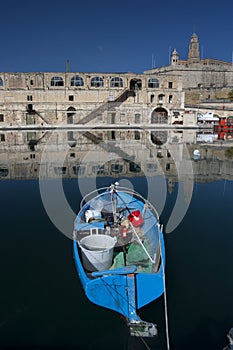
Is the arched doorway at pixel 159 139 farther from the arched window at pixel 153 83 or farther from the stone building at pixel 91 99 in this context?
the arched window at pixel 153 83

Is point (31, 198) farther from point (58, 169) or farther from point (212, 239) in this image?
point (212, 239)

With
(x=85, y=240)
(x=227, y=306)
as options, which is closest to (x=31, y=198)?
(x=85, y=240)

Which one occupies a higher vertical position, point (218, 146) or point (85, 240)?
point (218, 146)

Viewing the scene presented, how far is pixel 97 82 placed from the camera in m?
44.3

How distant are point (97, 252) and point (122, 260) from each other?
864 millimetres

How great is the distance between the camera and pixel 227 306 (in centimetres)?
565

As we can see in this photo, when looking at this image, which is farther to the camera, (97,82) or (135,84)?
(135,84)

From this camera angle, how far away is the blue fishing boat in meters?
5.06

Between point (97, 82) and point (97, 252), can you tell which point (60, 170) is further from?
point (97, 82)

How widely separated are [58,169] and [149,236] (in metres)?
11.2

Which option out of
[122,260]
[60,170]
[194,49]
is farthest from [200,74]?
[122,260]

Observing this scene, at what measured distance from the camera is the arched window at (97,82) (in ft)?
145

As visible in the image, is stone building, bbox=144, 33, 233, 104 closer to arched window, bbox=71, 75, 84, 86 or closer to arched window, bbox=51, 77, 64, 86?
arched window, bbox=71, 75, 84, 86

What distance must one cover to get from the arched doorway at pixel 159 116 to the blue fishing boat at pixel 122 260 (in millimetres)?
40031
